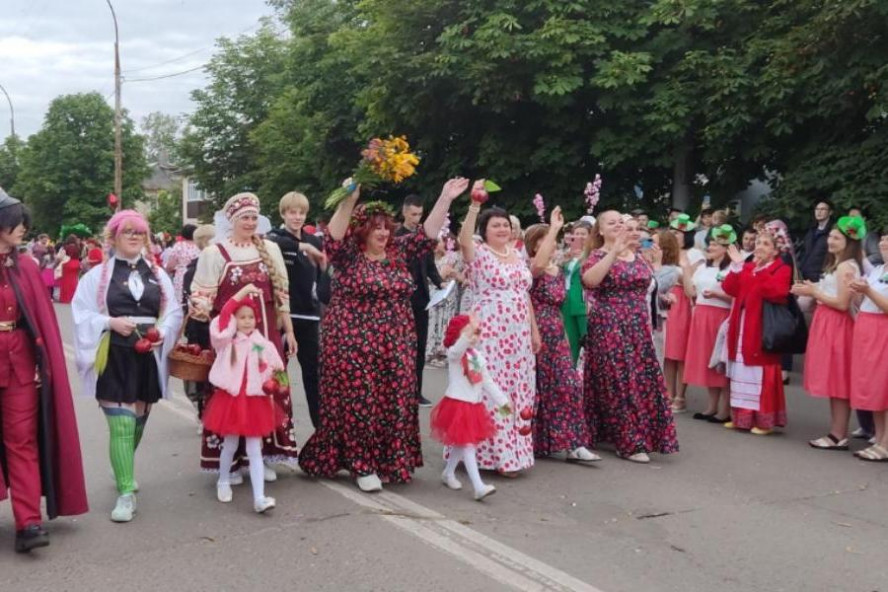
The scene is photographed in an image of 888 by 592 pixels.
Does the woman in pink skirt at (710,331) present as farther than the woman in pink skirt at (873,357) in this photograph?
Yes

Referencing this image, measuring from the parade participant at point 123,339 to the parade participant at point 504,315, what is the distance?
7.13ft

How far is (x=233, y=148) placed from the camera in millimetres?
40656

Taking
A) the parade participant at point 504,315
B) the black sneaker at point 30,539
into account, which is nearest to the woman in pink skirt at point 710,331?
the parade participant at point 504,315

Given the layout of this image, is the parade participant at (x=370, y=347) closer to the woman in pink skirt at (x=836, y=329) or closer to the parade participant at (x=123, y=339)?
the parade participant at (x=123, y=339)

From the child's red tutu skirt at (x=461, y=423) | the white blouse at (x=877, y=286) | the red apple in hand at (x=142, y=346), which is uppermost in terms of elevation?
the white blouse at (x=877, y=286)

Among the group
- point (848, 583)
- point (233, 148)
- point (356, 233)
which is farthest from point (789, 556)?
point (233, 148)

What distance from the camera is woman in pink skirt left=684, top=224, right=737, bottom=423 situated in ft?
30.2

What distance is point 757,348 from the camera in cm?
852

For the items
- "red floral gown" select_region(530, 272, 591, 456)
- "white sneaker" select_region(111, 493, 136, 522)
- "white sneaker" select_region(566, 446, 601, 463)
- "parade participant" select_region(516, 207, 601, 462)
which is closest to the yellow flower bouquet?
"parade participant" select_region(516, 207, 601, 462)

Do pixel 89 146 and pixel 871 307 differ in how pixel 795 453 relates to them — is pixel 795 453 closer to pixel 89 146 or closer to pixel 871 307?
pixel 871 307

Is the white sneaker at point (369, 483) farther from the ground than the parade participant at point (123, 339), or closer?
closer

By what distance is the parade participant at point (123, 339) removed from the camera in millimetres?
5660

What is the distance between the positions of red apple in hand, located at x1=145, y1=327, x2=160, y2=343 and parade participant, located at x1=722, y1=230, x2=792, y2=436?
17.1ft

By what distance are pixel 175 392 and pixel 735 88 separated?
9371mm
